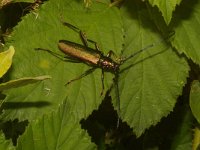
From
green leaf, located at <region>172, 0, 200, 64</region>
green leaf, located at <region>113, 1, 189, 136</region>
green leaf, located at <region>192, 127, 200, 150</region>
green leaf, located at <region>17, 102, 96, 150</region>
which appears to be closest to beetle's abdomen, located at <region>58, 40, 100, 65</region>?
green leaf, located at <region>113, 1, 189, 136</region>

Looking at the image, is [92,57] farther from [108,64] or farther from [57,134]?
[57,134]

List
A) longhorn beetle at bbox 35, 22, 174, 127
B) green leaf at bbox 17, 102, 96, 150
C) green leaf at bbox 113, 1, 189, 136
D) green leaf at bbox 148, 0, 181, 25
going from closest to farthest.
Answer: green leaf at bbox 17, 102, 96, 150 < green leaf at bbox 148, 0, 181, 25 < longhorn beetle at bbox 35, 22, 174, 127 < green leaf at bbox 113, 1, 189, 136

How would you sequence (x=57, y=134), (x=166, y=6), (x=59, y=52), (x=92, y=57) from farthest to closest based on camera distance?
(x=92, y=57) → (x=59, y=52) → (x=166, y=6) → (x=57, y=134)

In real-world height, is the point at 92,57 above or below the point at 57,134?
above

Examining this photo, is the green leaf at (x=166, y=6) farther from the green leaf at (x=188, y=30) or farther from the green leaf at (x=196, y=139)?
the green leaf at (x=196, y=139)

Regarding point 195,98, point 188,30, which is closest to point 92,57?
point 188,30

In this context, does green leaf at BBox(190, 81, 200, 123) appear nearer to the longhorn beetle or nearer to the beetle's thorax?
the longhorn beetle
